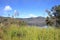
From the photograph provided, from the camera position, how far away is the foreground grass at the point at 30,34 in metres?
6.68

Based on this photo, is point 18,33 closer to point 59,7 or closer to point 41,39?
point 41,39

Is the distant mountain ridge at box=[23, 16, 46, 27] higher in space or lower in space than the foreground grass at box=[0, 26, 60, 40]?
higher

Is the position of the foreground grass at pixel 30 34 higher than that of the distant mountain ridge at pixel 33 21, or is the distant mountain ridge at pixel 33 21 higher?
the distant mountain ridge at pixel 33 21

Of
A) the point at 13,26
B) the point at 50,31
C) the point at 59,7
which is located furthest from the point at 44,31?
the point at 59,7

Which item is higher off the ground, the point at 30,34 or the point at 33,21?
the point at 33,21

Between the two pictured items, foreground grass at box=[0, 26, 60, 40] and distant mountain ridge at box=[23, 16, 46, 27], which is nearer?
foreground grass at box=[0, 26, 60, 40]

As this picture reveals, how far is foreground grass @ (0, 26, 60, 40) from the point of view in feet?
21.9

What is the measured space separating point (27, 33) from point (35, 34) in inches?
17.6

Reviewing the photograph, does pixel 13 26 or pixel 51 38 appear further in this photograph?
pixel 13 26

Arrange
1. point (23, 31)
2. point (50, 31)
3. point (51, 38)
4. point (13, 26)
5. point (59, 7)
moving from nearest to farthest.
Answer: point (51, 38) → point (50, 31) → point (23, 31) → point (13, 26) → point (59, 7)

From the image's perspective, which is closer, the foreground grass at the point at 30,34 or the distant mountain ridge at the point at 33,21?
the foreground grass at the point at 30,34

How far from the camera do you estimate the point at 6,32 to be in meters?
8.09

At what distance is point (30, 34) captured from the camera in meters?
6.95

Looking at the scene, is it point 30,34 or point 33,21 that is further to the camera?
point 33,21
